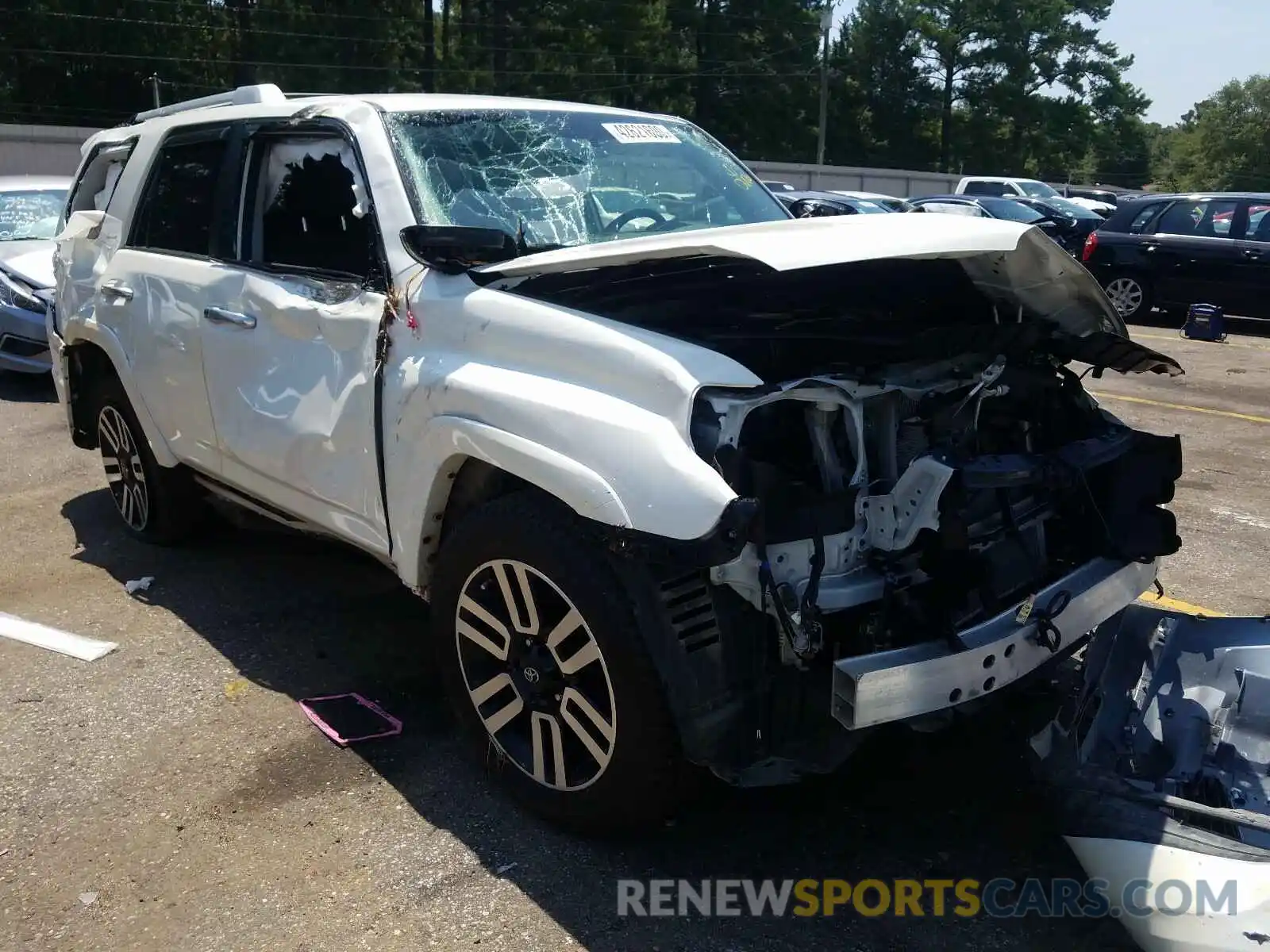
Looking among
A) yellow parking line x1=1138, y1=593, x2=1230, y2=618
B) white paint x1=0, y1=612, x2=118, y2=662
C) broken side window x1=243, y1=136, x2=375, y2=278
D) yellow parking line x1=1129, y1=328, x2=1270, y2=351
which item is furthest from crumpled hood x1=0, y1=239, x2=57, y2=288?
yellow parking line x1=1129, y1=328, x2=1270, y2=351

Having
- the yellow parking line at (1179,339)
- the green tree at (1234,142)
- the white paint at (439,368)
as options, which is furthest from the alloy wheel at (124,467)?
the green tree at (1234,142)

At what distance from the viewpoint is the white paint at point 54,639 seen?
4.29m

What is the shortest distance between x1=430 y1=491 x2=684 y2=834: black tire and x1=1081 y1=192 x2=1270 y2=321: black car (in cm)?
1272

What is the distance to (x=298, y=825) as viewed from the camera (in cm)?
315

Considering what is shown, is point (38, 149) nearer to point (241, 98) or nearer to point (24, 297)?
point (24, 297)

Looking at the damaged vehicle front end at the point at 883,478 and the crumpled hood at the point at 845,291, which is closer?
the damaged vehicle front end at the point at 883,478

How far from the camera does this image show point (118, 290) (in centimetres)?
479

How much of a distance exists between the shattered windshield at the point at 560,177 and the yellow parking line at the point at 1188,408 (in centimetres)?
563

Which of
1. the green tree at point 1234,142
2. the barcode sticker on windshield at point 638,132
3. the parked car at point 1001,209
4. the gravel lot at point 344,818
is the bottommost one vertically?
the gravel lot at point 344,818

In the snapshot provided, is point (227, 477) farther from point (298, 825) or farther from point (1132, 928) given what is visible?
point (1132, 928)

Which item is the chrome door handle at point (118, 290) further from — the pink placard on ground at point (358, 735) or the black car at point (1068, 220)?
the black car at point (1068, 220)

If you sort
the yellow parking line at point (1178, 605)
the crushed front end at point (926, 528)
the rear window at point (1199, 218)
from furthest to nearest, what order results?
the rear window at point (1199, 218)
the yellow parking line at point (1178, 605)
the crushed front end at point (926, 528)

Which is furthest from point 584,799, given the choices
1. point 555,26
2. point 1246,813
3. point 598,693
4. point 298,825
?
point 555,26

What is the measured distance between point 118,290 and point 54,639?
152cm
